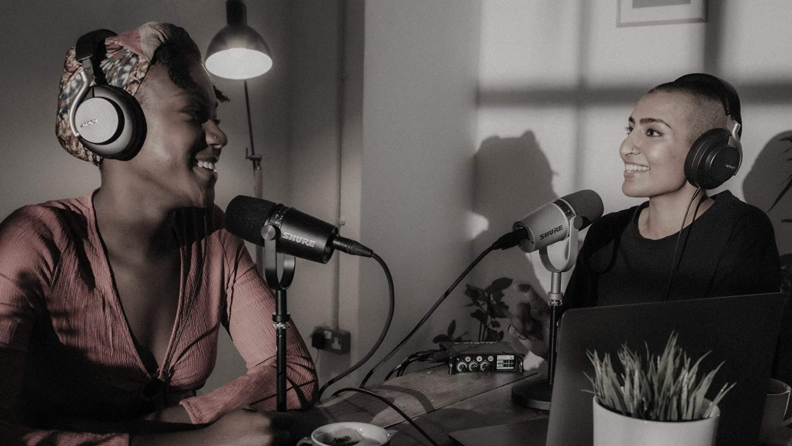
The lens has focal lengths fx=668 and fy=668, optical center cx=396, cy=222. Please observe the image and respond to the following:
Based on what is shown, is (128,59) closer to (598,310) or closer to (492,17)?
(598,310)

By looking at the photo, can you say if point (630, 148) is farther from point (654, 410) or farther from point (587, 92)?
point (654, 410)

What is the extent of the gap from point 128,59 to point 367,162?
110 centimetres

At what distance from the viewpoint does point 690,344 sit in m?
0.86

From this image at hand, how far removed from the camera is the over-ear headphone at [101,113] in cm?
105

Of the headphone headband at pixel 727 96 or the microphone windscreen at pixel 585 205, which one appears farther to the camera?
the headphone headband at pixel 727 96

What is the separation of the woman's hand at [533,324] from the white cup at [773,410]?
54cm

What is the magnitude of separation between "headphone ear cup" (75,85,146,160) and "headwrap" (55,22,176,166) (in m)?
0.03

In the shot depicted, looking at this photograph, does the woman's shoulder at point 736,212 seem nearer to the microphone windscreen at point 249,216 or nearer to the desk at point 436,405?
the desk at point 436,405

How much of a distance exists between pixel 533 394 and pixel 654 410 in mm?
607

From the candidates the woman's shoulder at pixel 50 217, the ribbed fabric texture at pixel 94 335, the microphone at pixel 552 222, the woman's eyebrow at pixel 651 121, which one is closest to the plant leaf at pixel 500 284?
the woman's eyebrow at pixel 651 121

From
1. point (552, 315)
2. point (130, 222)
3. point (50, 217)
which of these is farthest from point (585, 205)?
point (50, 217)

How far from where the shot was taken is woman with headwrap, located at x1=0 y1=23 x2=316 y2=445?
1000mm

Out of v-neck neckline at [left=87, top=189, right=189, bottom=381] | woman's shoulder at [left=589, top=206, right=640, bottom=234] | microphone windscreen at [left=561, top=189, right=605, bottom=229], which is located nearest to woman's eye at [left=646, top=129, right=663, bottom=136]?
woman's shoulder at [left=589, top=206, right=640, bottom=234]

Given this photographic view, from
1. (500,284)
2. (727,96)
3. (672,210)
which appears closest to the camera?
(727,96)
